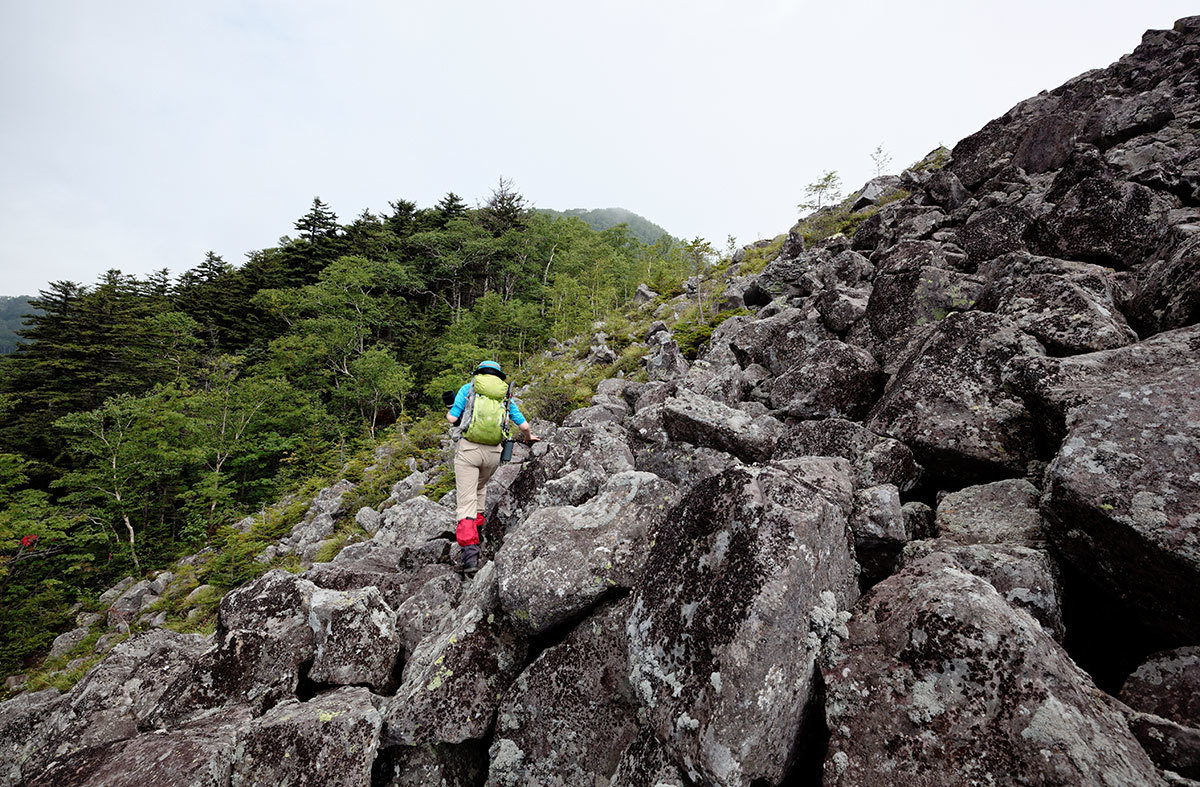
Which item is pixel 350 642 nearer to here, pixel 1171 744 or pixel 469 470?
pixel 469 470

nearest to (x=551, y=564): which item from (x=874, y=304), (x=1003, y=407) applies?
(x=1003, y=407)

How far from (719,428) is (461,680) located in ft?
18.4

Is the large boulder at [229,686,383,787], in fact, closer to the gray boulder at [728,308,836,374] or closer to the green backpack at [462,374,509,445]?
the green backpack at [462,374,509,445]

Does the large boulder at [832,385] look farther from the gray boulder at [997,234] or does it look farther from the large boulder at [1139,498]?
the gray boulder at [997,234]

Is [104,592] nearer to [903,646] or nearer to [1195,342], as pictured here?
[903,646]

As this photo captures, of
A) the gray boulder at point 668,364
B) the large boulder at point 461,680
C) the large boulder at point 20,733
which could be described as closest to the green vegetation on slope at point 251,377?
the gray boulder at point 668,364

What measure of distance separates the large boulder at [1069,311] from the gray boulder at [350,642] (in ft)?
34.8

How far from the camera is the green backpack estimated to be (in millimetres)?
8254

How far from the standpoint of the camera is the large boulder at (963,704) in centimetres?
249

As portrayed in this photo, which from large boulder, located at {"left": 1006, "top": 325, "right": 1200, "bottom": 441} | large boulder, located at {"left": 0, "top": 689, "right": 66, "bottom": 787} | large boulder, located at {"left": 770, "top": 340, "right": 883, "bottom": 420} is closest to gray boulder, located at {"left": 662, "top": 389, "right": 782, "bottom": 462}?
large boulder, located at {"left": 770, "top": 340, "right": 883, "bottom": 420}

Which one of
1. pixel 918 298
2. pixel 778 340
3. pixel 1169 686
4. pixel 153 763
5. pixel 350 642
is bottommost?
pixel 350 642

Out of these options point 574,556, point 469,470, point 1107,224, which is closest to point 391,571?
point 469,470

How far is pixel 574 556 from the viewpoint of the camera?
17.7 ft

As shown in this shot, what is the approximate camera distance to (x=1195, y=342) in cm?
463
